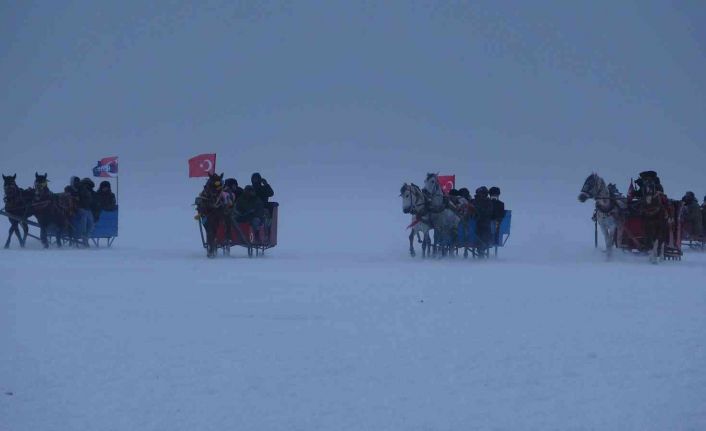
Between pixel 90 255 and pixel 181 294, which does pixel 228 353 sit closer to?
pixel 181 294

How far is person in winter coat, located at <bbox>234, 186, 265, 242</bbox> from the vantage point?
19875 mm

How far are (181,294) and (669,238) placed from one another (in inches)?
486

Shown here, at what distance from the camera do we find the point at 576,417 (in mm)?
5777

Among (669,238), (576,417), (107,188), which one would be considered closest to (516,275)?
(669,238)

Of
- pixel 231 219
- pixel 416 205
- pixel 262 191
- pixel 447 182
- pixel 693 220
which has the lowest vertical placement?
pixel 231 219

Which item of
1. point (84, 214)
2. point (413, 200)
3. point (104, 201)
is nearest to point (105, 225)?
point (104, 201)

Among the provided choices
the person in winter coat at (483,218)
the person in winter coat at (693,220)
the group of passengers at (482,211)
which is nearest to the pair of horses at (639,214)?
the group of passengers at (482,211)

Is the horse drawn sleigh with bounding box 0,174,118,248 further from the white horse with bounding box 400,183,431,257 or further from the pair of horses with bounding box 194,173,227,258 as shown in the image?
the white horse with bounding box 400,183,431,257

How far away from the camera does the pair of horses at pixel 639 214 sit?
19.0 metres

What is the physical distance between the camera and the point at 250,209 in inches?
782

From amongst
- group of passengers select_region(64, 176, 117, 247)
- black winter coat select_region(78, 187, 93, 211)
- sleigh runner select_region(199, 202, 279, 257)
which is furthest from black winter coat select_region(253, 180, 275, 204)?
black winter coat select_region(78, 187, 93, 211)

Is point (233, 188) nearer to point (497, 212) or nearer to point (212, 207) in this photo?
point (212, 207)

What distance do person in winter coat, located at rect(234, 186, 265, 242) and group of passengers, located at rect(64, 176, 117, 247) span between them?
464cm

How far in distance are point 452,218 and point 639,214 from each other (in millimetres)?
4169
